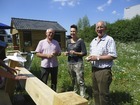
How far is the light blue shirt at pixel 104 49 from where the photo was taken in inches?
156

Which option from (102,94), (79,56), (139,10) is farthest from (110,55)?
(139,10)

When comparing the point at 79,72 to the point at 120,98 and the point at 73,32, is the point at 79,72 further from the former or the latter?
the point at 120,98

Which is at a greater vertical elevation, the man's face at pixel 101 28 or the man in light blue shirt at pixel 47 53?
the man's face at pixel 101 28

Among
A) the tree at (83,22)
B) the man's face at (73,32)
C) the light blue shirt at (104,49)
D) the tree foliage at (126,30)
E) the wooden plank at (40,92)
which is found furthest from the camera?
the tree at (83,22)

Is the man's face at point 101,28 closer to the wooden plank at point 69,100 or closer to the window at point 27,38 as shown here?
the wooden plank at point 69,100

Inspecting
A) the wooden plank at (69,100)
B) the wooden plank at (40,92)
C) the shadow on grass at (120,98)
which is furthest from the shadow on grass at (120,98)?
the wooden plank at (69,100)

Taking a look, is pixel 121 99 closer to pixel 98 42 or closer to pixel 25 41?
pixel 98 42

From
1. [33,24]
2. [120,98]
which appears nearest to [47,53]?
[120,98]

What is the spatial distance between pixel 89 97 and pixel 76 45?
152 cm

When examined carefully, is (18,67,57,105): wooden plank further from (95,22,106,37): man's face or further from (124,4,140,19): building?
(124,4,140,19): building

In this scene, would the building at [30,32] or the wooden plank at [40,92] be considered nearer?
the wooden plank at [40,92]

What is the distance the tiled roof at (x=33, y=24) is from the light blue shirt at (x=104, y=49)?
19301 millimetres

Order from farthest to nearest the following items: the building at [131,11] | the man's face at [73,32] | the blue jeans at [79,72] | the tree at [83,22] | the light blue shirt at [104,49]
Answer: the tree at [83,22] → the building at [131,11] → the blue jeans at [79,72] → the man's face at [73,32] → the light blue shirt at [104,49]

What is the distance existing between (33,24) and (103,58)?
22.1 metres
